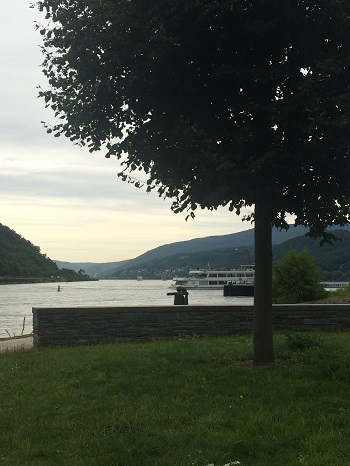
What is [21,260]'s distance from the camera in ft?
552

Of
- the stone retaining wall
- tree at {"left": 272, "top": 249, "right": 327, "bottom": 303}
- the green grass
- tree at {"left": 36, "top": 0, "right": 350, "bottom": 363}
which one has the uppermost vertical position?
tree at {"left": 36, "top": 0, "right": 350, "bottom": 363}

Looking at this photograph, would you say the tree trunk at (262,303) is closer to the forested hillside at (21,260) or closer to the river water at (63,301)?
the river water at (63,301)

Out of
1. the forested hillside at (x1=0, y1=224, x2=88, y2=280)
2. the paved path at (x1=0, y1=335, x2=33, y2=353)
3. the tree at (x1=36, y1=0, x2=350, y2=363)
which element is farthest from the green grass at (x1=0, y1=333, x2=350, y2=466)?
the forested hillside at (x1=0, y1=224, x2=88, y2=280)

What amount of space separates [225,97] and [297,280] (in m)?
27.7

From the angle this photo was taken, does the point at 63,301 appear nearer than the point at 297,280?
No

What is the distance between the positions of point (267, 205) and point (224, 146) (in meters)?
1.12

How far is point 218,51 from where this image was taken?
30.7 ft

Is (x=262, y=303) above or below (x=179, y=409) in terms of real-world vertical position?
above

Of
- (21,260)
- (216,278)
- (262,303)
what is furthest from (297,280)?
(21,260)

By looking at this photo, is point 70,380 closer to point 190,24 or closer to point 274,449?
point 274,449

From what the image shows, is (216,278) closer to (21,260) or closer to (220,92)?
(21,260)

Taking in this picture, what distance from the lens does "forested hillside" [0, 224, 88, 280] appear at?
497ft

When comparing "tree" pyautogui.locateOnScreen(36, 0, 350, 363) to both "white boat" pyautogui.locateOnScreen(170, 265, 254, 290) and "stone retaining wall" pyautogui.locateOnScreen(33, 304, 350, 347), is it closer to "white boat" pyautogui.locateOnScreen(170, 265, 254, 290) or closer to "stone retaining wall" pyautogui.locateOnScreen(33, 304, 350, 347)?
"stone retaining wall" pyautogui.locateOnScreen(33, 304, 350, 347)

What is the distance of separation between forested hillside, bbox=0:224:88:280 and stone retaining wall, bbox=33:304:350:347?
135 m
